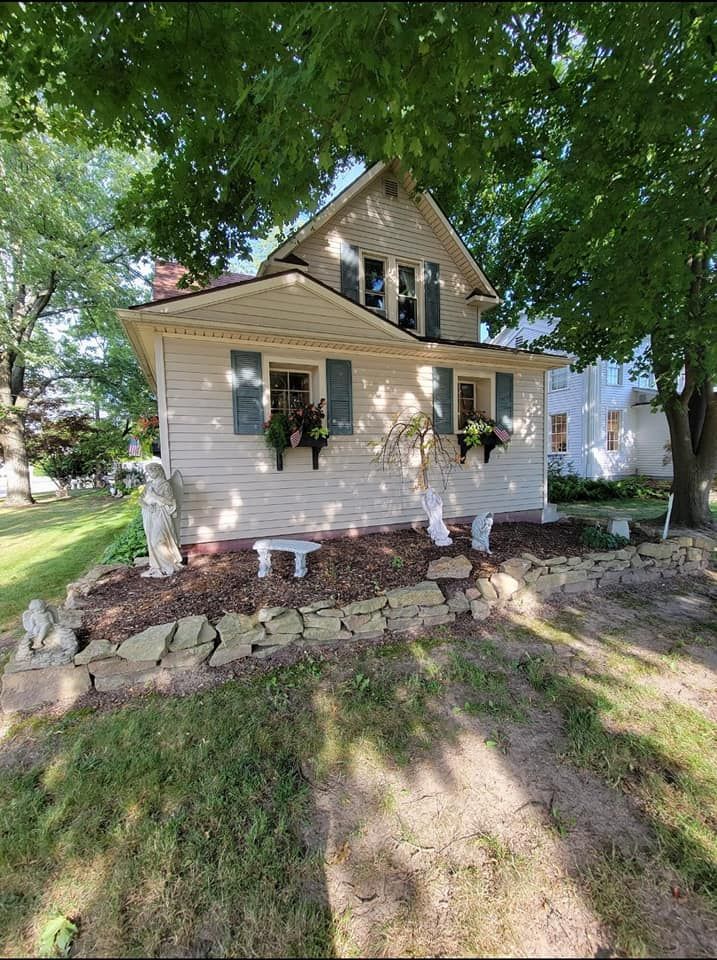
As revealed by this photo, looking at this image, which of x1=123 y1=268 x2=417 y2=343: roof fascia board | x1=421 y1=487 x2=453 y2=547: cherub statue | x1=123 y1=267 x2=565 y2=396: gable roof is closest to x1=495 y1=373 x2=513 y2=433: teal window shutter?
x1=123 y1=267 x2=565 y2=396: gable roof

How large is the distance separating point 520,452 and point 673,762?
21.5 ft

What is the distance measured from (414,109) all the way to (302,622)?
4482 mm

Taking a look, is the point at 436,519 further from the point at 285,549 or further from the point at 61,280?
the point at 61,280

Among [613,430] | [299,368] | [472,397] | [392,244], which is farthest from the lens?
[613,430]

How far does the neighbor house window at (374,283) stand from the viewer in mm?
7703

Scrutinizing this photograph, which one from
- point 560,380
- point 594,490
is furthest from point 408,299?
point 560,380

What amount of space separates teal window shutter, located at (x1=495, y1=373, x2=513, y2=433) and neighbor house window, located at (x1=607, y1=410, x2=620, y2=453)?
33.1 ft

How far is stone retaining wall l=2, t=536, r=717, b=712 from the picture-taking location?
2945 millimetres

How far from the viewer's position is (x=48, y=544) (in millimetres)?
7582

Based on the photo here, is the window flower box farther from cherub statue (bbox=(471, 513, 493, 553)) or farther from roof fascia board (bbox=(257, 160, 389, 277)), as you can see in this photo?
roof fascia board (bbox=(257, 160, 389, 277))

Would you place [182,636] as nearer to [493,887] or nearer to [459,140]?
[493,887]

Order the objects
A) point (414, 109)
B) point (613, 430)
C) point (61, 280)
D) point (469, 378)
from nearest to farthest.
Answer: point (414, 109) < point (469, 378) < point (61, 280) < point (613, 430)

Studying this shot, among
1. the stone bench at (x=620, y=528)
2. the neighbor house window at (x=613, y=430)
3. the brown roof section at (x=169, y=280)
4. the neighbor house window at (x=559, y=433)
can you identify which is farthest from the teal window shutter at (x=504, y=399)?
the neighbor house window at (x=613, y=430)

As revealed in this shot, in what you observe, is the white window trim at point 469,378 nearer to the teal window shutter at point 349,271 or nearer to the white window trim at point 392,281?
the white window trim at point 392,281
